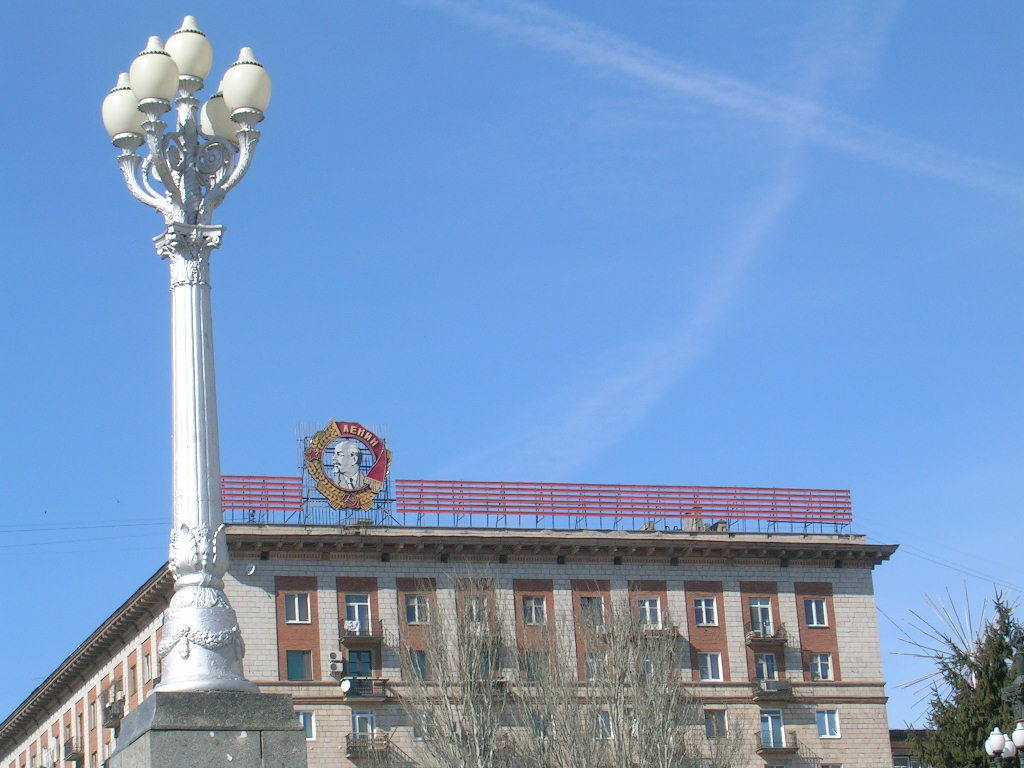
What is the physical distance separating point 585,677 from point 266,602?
1204 centimetres

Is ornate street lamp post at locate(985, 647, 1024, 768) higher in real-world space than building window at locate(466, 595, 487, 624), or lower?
lower

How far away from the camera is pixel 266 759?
745 inches

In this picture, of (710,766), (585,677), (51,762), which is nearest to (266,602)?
(585,677)

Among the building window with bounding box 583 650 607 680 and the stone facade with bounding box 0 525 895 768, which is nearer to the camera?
the building window with bounding box 583 650 607 680

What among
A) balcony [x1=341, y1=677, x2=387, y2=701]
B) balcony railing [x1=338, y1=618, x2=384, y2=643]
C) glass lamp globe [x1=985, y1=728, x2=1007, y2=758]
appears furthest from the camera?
balcony railing [x1=338, y1=618, x2=384, y2=643]

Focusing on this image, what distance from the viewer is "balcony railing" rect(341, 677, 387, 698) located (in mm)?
62938

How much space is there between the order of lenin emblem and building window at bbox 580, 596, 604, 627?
28.9ft

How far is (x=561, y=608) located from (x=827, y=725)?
449 inches

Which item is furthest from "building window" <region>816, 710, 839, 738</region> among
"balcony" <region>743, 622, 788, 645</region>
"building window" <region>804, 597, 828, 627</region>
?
"building window" <region>804, 597, 828, 627</region>

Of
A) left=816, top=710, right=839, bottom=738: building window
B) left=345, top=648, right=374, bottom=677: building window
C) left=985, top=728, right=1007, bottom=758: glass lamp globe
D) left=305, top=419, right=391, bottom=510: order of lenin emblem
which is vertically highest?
left=305, top=419, right=391, bottom=510: order of lenin emblem

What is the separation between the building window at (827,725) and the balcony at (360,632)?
17555 mm

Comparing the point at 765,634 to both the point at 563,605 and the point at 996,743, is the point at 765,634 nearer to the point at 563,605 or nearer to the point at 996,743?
the point at 563,605

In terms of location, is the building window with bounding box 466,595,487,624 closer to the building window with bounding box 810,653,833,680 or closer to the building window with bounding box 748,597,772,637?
the building window with bounding box 748,597,772,637

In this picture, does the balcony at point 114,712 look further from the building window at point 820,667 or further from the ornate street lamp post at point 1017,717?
the ornate street lamp post at point 1017,717
